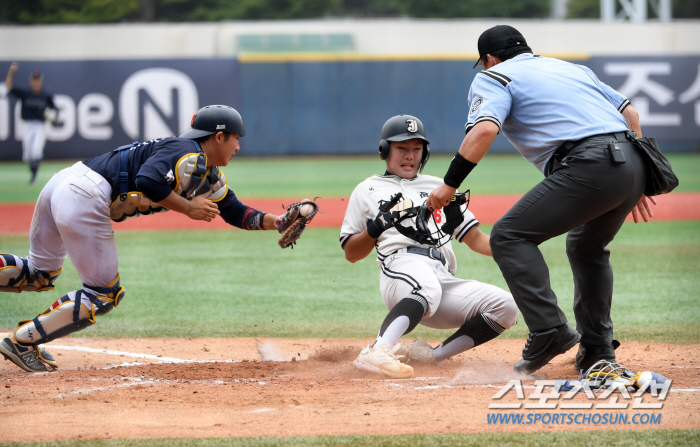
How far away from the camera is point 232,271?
8.38 metres

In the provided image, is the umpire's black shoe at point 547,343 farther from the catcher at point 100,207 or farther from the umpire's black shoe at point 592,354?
the catcher at point 100,207

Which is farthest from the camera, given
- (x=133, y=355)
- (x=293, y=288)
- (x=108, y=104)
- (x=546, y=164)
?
(x=108, y=104)

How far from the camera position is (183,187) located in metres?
4.40

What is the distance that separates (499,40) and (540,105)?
50 cm

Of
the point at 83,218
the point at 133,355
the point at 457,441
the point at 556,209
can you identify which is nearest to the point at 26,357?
the point at 133,355

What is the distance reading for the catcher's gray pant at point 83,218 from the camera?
4.33m

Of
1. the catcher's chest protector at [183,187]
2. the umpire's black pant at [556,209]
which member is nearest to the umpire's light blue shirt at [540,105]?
the umpire's black pant at [556,209]

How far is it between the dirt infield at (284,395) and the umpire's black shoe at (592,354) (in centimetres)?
8

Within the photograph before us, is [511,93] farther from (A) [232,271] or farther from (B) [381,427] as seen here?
(A) [232,271]

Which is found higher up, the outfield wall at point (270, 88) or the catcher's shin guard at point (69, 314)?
the catcher's shin guard at point (69, 314)

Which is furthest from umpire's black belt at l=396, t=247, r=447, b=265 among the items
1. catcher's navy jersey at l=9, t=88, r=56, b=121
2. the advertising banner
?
the advertising banner

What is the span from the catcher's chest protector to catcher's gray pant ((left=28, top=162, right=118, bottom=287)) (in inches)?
4.1

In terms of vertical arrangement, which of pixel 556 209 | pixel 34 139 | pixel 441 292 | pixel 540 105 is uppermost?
pixel 540 105

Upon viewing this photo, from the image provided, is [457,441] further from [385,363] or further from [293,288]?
[293,288]
